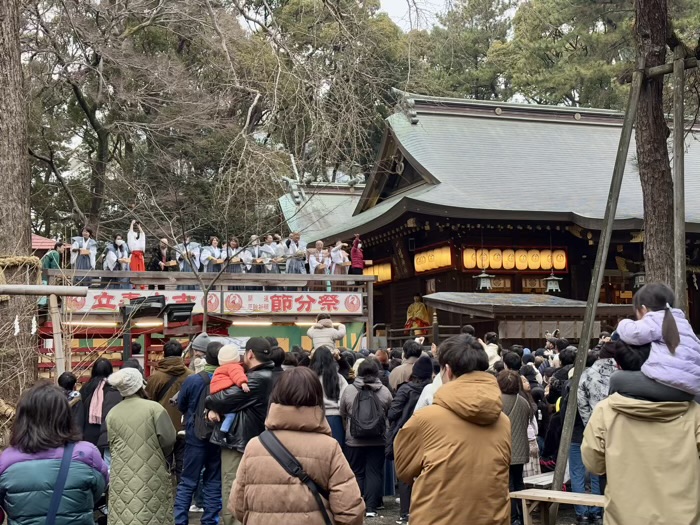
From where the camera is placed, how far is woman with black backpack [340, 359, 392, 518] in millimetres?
7793

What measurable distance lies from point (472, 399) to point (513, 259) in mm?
17693

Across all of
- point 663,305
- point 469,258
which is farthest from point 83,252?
point 663,305

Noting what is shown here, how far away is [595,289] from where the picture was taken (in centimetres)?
721

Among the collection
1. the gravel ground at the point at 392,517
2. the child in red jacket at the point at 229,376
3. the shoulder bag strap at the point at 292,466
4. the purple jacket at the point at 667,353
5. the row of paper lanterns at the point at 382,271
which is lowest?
the gravel ground at the point at 392,517

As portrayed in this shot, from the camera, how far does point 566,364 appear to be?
28.3 ft

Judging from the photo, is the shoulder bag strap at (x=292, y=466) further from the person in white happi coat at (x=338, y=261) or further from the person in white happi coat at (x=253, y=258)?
the person in white happi coat at (x=338, y=261)

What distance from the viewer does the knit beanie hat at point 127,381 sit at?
235 inches

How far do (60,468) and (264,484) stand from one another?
1.04m

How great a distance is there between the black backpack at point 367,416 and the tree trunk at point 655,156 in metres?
3.28

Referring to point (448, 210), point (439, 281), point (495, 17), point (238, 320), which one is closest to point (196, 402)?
point (238, 320)

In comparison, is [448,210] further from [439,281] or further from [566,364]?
[566,364]

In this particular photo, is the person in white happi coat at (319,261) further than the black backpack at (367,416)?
Yes

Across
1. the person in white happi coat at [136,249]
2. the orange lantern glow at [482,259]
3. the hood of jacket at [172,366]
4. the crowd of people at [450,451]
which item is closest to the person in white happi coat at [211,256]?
the person in white happi coat at [136,249]

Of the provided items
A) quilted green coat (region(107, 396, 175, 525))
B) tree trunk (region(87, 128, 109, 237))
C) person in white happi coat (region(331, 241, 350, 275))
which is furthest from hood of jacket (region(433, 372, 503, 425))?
tree trunk (region(87, 128, 109, 237))
